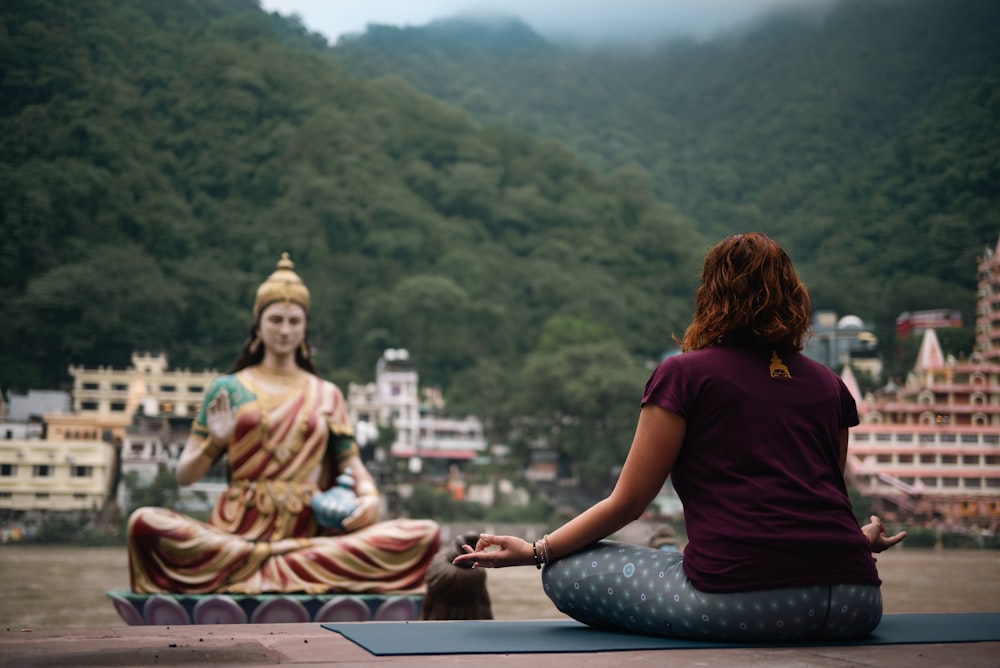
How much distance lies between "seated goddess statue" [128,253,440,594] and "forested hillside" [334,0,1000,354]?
17042 mm

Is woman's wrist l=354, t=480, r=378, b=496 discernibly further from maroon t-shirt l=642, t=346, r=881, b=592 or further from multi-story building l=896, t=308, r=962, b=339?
multi-story building l=896, t=308, r=962, b=339

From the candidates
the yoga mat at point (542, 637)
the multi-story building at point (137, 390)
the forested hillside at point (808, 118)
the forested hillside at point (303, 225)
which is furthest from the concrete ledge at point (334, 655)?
the forested hillside at point (808, 118)

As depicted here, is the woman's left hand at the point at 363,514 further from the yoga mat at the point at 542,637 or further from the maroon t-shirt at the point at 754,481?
the maroon t-shirt at the point at 754,481

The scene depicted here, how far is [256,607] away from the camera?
559 centimetres

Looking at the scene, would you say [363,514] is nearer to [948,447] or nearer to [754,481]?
[754,481]

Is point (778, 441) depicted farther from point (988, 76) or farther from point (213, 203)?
point (213, 203)

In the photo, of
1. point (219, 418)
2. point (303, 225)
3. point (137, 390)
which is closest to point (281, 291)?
point (219, 418)

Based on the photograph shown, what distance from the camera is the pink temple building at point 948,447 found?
54.5ft

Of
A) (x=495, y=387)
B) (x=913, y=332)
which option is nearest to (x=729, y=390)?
(x=913, y=332)

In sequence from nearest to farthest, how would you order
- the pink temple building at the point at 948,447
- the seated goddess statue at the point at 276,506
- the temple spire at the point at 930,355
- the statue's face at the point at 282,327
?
the seated goddess statue at the point at 276,506 < the statue's face at the point at 282,327 < the pink temple building at the point at 948,447 < the temple spire at the point at 930,355

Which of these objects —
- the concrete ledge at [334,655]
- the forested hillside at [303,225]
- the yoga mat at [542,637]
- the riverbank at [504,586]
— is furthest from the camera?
the forested hillside at [303,225]

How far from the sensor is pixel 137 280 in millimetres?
23328

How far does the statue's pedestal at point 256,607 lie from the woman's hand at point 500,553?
371 cm

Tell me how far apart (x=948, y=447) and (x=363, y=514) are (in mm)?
12729
